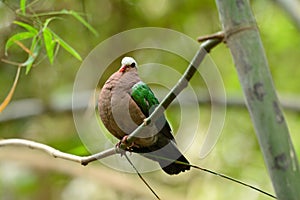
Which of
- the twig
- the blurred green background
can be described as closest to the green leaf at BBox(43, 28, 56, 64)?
the twig

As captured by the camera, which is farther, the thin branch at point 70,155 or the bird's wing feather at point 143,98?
the bird's wing feather at point 143,98

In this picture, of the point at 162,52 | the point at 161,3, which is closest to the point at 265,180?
the point at 162,52

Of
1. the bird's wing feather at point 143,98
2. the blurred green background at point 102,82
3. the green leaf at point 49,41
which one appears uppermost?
the green leaf at point 49,41

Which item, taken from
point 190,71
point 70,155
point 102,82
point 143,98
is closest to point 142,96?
point 143,98

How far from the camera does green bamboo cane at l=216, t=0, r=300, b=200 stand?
667 mm

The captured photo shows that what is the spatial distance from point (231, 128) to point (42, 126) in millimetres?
1007

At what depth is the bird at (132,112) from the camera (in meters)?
1.02

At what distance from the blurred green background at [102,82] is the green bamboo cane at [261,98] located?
Answer: 137 centimetres

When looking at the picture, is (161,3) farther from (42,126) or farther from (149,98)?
(149,98)

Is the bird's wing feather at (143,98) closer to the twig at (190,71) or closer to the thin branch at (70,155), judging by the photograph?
the thin branch at (70,155)

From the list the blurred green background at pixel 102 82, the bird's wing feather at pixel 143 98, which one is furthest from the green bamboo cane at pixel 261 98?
the blurred green background at pixel 102 82

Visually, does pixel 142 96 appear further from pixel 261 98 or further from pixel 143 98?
pixel 261 98

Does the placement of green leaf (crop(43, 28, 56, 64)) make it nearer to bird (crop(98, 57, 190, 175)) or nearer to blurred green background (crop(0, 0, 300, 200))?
bird (crop(98, 57, 190, 175))

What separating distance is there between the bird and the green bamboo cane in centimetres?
32
